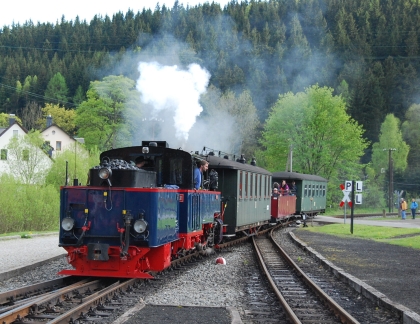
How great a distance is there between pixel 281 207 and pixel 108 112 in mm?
39290

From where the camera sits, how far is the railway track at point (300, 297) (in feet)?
26.0

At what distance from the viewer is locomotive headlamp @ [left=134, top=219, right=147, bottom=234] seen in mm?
9434

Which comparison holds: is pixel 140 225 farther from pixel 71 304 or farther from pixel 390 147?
pixel 390 147

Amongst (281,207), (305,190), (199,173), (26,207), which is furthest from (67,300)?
(305,190)

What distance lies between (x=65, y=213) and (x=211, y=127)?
5068 cm

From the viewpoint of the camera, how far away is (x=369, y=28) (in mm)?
129750

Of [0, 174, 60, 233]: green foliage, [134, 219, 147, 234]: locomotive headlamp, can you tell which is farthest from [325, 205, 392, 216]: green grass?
[134, 219, 147, 234]: locomotive headlamp

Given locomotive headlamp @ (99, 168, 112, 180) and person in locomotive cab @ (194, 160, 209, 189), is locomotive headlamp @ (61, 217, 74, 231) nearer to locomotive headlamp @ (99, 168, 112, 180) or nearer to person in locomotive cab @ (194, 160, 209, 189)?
locomotive headlamp @ (99, 168, 112, 180)

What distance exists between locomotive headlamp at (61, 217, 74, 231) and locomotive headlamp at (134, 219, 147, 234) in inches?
42.2

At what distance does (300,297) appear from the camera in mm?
9750

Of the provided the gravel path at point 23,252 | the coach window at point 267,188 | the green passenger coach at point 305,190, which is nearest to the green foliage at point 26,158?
the green passenger coach at point 305,190

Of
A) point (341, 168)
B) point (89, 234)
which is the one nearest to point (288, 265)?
point (89, 234)

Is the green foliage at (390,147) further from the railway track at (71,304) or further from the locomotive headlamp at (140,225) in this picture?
the railway track at (71,304)

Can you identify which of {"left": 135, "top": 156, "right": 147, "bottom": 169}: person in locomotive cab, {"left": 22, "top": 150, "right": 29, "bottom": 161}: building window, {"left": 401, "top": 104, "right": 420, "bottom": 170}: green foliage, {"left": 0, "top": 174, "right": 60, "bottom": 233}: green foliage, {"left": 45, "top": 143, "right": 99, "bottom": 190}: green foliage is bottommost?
{"left": 0, "top": 174, "right": 60, "bottom": 233}: green foliage
